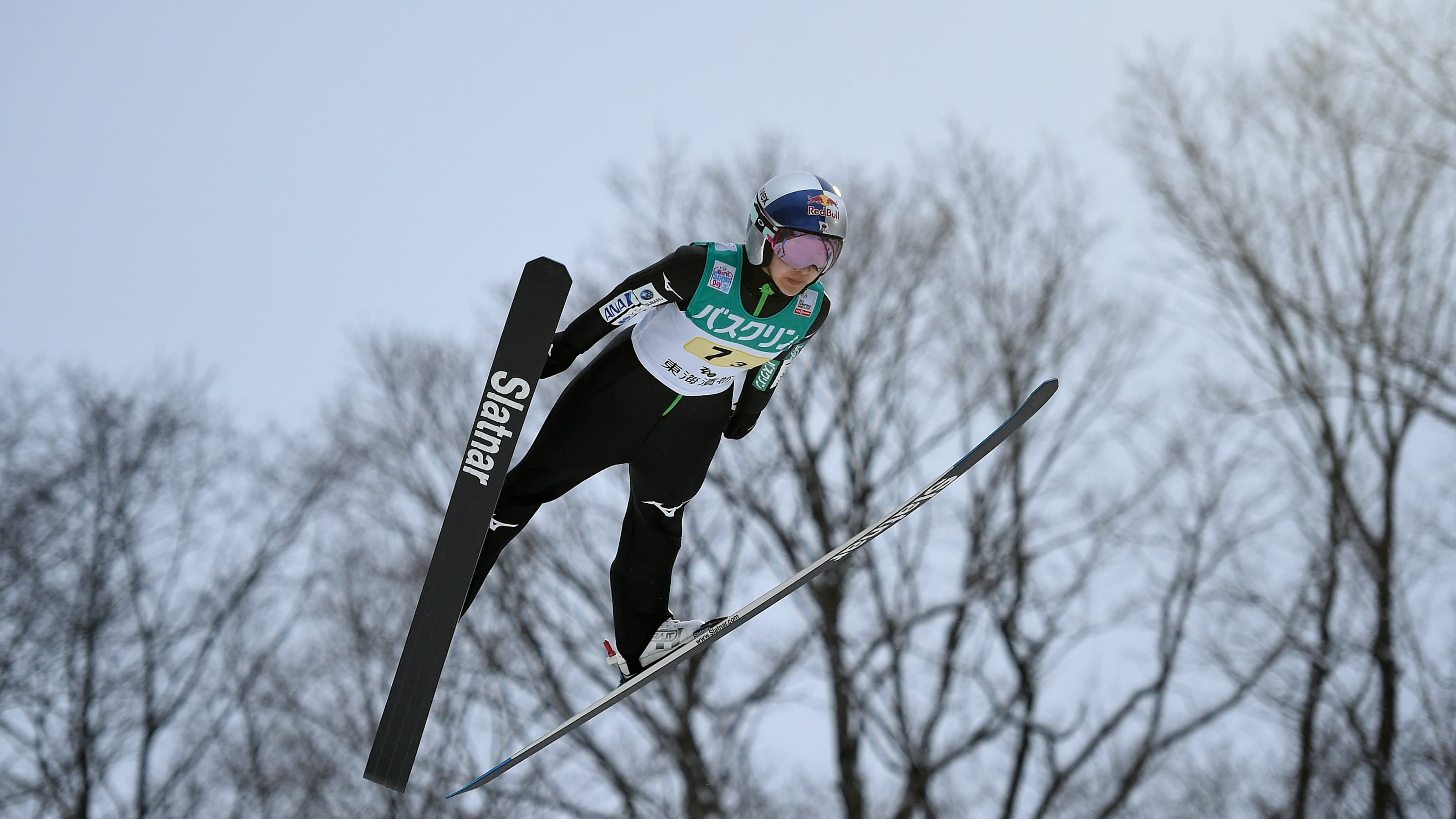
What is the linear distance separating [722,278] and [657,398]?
527 millimetres

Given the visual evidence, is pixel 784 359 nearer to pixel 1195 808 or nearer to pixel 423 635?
pixel 423 635

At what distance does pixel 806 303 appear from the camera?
3949mm

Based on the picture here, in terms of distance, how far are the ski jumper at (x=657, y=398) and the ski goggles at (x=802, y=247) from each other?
132 mm

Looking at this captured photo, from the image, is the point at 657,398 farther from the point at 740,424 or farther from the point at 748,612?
the point at 748,612

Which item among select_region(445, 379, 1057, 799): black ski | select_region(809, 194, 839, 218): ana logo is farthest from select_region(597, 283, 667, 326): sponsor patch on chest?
select_region(445, 379, 1057, 799): black ski

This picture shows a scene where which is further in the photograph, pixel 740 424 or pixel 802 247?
pixel 740 424

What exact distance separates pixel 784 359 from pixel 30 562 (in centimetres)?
1257

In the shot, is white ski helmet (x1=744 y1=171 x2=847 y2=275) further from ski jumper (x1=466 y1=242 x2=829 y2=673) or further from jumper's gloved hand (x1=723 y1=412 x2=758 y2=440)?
jumper's gloved hand (x1=723 y1=412 x2=758 y2=440)

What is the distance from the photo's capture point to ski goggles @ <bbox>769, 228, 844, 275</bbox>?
3697 millimetres

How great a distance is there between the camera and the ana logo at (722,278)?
3822 millimetres

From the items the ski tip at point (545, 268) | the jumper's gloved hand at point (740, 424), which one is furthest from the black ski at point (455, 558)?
the jumper's gloved hand at point (740, 424)

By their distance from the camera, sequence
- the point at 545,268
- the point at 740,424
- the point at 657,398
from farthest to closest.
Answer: the point at 740,424 → the point at 657,398 → the point at 545,268

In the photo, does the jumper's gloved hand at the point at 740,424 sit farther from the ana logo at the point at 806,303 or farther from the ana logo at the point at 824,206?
the ana logo at the point at 824,206

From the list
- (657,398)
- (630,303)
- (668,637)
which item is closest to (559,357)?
(630,303)
